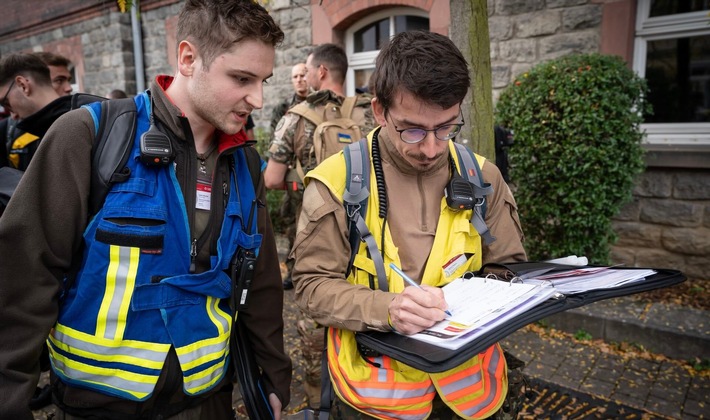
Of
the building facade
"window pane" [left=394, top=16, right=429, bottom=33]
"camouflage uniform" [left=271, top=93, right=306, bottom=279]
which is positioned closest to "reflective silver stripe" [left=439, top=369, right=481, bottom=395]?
"camouflage uniform" [left=271, top=93, right=306, bottom=279]

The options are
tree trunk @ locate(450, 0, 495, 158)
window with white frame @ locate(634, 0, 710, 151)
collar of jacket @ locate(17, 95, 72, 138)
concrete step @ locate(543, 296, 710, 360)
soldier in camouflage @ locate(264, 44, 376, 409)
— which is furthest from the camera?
window with white frame @ locate(634, 0, 710, 151)

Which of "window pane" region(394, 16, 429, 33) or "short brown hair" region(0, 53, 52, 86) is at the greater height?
"window pane" region(394, 16, 429, 33)

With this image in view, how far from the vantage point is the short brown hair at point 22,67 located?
3510 millimetres

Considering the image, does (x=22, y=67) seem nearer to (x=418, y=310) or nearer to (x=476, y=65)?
(x=476, y=65)

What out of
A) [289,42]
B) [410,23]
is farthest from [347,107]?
[289,42]

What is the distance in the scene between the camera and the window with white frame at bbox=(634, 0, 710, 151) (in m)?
4.96

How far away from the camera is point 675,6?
4.99 m

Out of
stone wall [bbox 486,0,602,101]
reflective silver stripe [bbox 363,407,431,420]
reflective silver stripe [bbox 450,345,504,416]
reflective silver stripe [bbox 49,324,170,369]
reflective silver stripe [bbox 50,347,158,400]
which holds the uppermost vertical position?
stone wall [bbox 486,0,602,101]

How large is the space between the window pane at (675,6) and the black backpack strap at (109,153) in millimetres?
5581

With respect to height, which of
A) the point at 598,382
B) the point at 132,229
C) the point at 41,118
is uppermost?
the point at 41,118

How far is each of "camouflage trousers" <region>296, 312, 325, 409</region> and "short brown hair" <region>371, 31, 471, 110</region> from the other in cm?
207

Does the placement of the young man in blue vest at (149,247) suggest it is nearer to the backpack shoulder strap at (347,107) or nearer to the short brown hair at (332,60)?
the backpack shoulder strap at (347,107)

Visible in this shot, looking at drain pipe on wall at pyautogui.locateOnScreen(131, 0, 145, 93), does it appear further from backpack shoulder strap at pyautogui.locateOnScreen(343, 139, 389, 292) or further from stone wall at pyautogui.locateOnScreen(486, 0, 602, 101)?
backpack shoulder strap at pyautogui.locateOnScreen(343, 139, 389, 292)

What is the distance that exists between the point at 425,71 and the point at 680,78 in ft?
16.4
